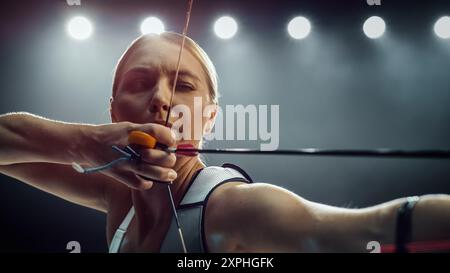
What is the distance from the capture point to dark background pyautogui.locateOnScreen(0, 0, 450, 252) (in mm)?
1367

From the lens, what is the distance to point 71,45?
1483 mm

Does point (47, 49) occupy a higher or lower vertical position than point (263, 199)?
higher

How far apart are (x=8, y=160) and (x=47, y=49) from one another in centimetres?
66

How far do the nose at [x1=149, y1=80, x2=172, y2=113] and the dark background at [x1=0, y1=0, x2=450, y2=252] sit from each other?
0.40 metres

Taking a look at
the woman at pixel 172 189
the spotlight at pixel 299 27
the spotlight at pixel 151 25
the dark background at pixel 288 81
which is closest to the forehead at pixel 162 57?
the woman at pixel 172 189

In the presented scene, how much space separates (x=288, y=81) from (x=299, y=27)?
219 millimetres

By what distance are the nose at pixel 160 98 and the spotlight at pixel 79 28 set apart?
2.31 ft

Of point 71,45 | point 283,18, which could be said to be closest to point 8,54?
point 71,45

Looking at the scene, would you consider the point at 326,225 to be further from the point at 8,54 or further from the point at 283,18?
the point at 8,54

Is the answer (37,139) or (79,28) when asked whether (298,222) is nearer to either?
(37,139)

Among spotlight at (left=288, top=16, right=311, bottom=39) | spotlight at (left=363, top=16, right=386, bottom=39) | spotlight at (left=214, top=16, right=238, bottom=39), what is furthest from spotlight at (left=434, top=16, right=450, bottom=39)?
spotlight at (left=214, top=16, right=238, bottom=39)

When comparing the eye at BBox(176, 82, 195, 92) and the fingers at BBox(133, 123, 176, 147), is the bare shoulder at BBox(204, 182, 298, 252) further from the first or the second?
the eye at BBox(176, 82, 195, 92)

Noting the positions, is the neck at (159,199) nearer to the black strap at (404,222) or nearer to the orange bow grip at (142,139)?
the orange bow grip at (142,139)

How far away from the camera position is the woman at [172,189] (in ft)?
1.96
